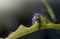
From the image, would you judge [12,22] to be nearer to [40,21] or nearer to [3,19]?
[3,19]

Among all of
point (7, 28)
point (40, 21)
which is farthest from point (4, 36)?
point (40, 21)

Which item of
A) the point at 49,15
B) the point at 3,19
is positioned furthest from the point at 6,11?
the point at 49,15

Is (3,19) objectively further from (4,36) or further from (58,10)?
(58,10)

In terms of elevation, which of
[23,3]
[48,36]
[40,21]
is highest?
[23,3]

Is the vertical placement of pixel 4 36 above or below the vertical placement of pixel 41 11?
below

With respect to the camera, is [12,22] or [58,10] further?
[58,10]

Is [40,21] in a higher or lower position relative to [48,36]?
higher
